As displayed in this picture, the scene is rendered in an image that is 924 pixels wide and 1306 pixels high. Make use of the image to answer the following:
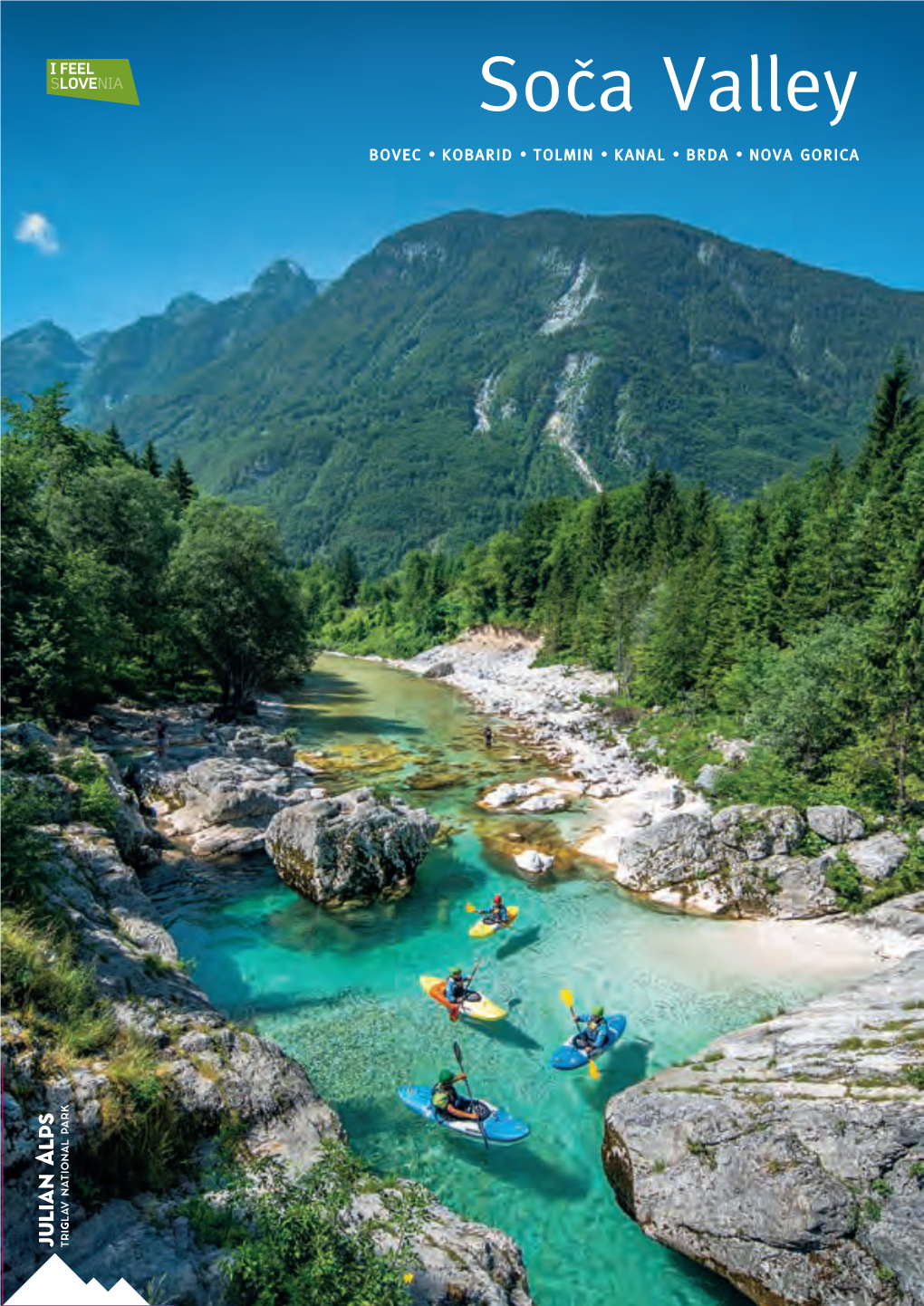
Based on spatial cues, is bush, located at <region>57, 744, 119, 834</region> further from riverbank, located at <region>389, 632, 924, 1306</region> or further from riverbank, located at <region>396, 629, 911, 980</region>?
riverbank, located at <region>396, 629, 911, 980</region>

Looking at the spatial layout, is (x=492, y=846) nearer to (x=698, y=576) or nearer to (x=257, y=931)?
(x=257, y=931)

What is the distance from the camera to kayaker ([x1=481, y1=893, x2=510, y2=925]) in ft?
67.6

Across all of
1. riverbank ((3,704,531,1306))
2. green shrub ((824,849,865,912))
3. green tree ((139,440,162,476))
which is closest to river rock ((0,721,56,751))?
riverbank ((3,704,531,1306))

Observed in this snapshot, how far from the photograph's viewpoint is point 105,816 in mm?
20156

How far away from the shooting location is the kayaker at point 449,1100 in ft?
42.6

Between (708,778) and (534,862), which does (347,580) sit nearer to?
(708,778)

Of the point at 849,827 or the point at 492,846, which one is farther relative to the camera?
the point at 492,846

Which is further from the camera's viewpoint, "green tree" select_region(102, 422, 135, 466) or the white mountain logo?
"green tree" select_region(102, 422, 135, 466)

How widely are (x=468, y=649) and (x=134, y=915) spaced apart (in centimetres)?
7817

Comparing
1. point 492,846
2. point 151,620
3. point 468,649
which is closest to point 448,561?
point 468,649

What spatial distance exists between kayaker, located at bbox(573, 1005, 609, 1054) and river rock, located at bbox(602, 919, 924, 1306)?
220 centimetres

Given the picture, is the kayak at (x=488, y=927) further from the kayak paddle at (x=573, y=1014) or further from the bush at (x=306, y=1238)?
the bush at (x=306, y=1238)

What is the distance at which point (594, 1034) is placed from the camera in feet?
50.1

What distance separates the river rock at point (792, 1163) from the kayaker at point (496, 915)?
7922 mm
